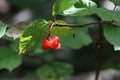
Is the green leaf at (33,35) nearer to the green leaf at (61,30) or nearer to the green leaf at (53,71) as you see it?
the green leaf at (61,30)

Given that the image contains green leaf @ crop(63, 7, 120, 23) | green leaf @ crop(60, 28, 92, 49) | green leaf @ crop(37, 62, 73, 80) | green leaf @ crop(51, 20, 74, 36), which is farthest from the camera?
green leaf @ crop(37, 62, 73, 80)

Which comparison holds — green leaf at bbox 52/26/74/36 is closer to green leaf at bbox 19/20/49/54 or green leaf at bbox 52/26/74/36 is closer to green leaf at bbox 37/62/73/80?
green leaf at bbox 19/20/49/54

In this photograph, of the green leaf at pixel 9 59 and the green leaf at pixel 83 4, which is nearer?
the green leaf at pixel 83 4

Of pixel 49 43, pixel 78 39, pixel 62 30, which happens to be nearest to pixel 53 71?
pixel 78 39

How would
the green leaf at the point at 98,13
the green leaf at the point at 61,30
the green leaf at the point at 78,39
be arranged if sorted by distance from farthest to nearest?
1. the green leaf at the point at 78,39
2. the green leaf at the point at 61,30
3. the green leaf at the point at 98,13

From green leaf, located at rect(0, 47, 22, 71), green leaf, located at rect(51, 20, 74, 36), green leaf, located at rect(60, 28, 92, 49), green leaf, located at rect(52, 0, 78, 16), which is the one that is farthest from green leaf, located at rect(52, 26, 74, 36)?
green leaf, located at rect(0, 47, 22, 71)

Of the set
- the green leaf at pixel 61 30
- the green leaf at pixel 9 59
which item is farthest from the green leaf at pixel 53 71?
the green leaf at pixel 61 30

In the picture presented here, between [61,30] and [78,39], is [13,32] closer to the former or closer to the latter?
[61,30]
